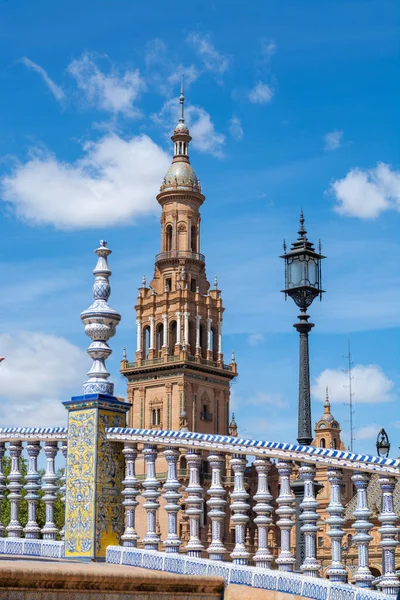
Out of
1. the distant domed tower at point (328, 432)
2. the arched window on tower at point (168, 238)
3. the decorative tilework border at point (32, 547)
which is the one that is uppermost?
the arched window on tower at point (168, 238)

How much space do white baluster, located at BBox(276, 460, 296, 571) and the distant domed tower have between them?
199 ft

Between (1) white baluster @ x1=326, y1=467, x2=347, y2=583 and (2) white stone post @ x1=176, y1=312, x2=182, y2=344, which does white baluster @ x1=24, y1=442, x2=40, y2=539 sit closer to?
(1) white baluster @ x1=326, y1=467, x2=347, y2=583

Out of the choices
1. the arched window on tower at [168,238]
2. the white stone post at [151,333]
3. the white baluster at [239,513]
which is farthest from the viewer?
the arched window on tower at [168,238]

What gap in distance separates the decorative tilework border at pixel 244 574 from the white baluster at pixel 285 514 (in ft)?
0.33

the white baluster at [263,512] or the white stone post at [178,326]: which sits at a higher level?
the white stone post at [178,326]

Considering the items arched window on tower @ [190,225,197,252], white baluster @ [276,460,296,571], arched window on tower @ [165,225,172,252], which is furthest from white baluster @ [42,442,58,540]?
arched window on tower @ [190,225,197,252]

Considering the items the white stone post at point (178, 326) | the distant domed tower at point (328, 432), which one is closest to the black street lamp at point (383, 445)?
the distant domed tower at point (328, 432)

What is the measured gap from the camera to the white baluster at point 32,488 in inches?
360

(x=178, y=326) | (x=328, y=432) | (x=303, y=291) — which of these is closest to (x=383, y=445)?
(x=303, y=291)

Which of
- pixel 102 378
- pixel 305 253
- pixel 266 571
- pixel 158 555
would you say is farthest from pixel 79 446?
pixel 305 253

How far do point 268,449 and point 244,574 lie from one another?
961mm

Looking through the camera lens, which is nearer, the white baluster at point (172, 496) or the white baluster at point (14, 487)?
the white baluster at point (172, 496)

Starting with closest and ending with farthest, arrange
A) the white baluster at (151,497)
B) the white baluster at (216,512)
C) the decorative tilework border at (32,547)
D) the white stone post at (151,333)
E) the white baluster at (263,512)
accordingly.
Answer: the white baluster at (263,512) → the white baluster at (216,512) → the white baluster at (151,497) → the decorative tilework border at (32,547) → the white stone post at (151,333)

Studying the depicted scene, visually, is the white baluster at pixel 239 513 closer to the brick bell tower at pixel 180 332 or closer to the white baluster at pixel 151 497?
the white baluster at pixel 151 497
